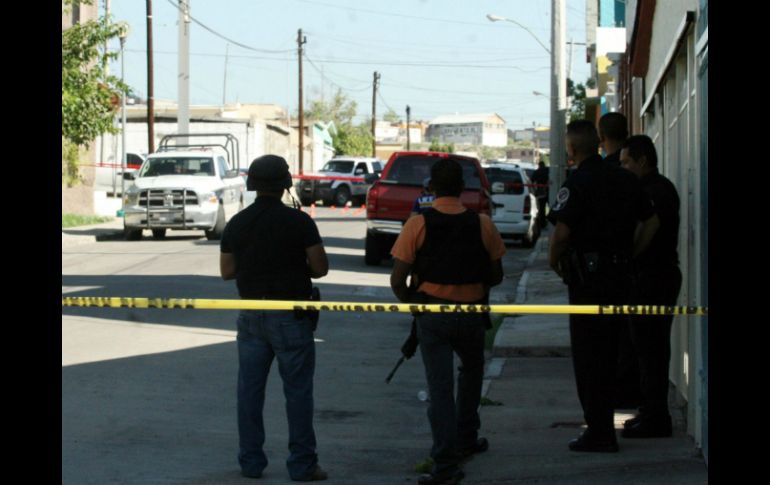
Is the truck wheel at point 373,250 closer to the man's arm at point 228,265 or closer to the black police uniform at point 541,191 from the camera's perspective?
the black police uniform at point 541,191

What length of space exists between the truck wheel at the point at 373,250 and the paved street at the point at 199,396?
156 inches

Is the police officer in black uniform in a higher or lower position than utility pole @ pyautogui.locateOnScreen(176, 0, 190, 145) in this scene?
lower

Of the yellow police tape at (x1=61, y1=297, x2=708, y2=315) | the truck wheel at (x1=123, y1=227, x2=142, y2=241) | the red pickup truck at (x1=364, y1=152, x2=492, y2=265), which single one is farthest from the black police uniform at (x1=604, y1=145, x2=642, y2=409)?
the truck wheel at (x1=123, y1=227, x2=142, y2=241)

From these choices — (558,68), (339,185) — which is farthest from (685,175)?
(339,185)

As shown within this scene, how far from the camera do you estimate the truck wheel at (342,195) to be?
5019 centimetres

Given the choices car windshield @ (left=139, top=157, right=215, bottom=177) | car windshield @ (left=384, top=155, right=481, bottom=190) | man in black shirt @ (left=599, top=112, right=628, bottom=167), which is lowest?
man in black shirt @ (left=599, top=112, right=628, bottom=167)

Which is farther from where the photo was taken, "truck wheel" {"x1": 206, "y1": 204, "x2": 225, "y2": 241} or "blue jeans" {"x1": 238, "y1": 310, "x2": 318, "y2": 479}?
"truck wheel" {"x1": 206, "y1": 204, "x2": 225, "y2": 241}

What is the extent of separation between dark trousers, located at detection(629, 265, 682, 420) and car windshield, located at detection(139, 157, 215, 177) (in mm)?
21223

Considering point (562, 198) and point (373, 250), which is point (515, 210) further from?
point (562, 198)

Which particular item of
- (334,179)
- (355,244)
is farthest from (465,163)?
(334,179)

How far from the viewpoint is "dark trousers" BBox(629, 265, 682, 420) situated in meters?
8.00

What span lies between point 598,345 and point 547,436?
107cm

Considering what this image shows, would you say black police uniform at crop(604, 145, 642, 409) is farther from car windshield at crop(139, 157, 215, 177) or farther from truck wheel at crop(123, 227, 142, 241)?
truck wheel at crop(123, 227, 142, 241)
